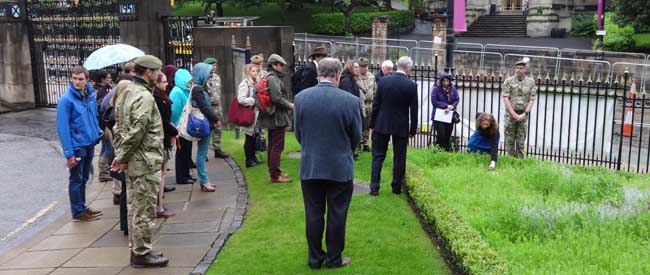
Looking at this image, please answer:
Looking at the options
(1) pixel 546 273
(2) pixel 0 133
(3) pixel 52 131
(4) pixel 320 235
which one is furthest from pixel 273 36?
(1) pixel 546 273

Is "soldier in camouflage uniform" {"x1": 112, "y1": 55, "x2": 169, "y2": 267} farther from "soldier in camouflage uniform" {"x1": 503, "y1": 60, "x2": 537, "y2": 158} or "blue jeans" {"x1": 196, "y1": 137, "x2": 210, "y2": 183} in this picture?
"soldier in camouflage uniform" {"x1": 503, "y1": 60, "x2": 537, "y2": 158}

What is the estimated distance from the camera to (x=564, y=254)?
20.1 feet

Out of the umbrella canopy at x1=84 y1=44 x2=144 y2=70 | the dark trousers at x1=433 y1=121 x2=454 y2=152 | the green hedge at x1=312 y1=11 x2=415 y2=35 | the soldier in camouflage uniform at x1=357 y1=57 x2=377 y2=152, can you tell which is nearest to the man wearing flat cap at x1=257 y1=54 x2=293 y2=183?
the umbrella canopy at x1=84 y1=44 x2=144 y2=70

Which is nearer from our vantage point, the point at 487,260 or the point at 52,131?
the point at 487,260

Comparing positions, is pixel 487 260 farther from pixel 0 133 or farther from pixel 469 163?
pixel 0 133

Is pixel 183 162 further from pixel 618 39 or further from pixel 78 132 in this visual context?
pixel 618 39

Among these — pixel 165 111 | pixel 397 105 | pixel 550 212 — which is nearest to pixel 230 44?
pixel 397 105

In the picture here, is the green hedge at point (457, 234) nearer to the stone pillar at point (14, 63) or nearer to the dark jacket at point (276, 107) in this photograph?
the dark jacket at point (276, 107)

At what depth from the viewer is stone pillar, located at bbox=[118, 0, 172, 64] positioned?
14570 mm

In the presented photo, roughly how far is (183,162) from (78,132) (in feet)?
6.25

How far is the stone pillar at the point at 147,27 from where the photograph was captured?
14.6 m

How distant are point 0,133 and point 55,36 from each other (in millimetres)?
3151

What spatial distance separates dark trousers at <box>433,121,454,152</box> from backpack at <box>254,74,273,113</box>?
11.6 ft

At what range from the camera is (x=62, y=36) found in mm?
15914
